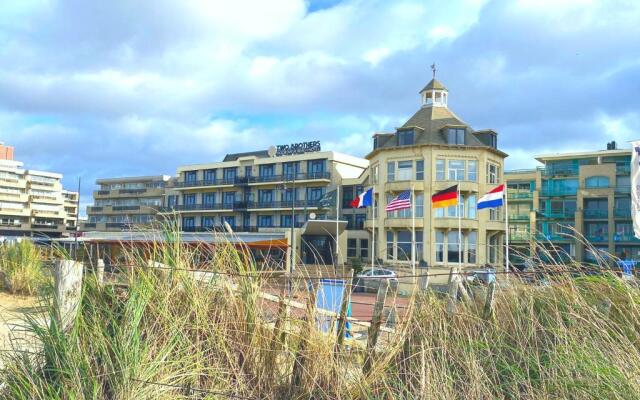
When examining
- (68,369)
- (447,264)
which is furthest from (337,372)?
(447,264)

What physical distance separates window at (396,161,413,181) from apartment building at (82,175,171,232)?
51186 mm

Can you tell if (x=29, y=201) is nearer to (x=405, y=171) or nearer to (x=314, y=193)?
(x=314, y=193)

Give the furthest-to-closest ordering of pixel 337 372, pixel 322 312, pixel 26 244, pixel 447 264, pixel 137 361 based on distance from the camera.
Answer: pixel 447 264
pixel 26 244
pixel 322 312
pixel 337 372
pixel 137 361

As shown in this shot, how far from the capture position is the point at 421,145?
4200 cm

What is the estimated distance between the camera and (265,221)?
215 feet

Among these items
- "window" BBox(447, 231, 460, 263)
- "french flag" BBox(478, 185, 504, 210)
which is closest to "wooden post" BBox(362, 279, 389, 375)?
"french flag" BBox(478, 185, 504, 210)

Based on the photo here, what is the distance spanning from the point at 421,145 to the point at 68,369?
39516 millimetres

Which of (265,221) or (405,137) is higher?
(405,137)

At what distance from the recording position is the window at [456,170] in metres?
41.9

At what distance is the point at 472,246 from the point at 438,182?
532 cm

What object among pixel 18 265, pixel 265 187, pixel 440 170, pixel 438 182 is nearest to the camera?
pixel 18 265

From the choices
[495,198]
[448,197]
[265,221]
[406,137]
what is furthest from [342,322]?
[265,221]

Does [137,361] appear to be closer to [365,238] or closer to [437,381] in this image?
[437,381]

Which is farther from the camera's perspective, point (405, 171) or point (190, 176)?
point (190, 176)
